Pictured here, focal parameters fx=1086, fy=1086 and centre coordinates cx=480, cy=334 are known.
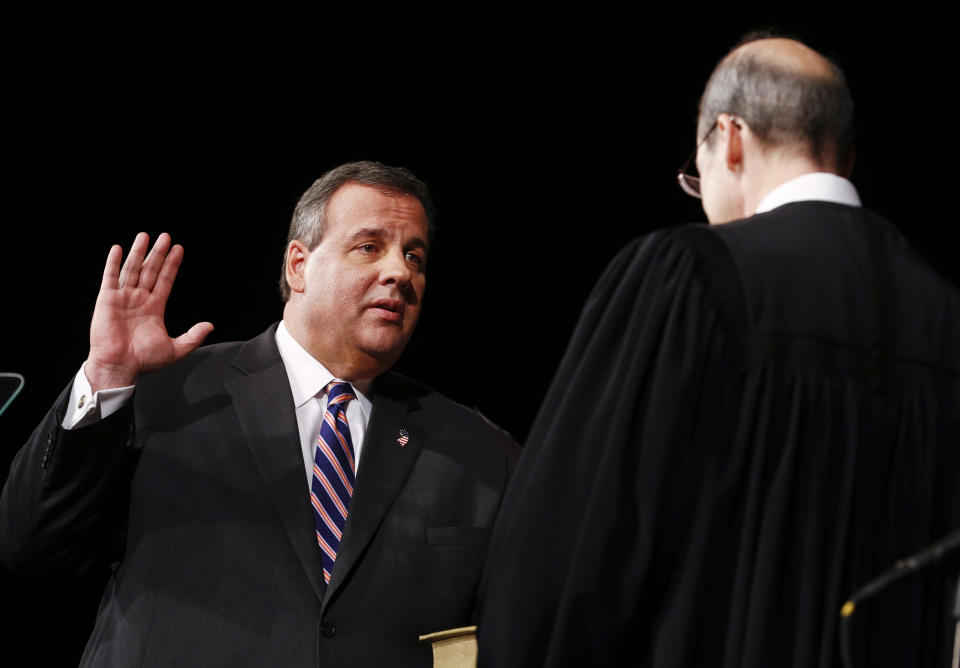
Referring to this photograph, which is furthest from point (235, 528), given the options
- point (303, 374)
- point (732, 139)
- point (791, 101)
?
point (791, 101)

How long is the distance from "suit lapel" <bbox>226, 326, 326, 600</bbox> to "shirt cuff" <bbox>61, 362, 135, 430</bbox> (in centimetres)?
35

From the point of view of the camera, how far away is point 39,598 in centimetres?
384

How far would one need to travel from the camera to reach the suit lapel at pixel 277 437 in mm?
2482

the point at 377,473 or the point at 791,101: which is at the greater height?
the point at 791,101

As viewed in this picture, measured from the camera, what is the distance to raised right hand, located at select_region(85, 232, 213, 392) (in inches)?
93.4

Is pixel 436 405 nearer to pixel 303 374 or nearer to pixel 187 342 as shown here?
pixel 303 374

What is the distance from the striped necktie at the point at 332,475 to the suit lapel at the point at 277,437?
52 mm

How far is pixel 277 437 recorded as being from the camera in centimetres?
262

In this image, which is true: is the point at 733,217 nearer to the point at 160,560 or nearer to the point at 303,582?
the point at 303,582

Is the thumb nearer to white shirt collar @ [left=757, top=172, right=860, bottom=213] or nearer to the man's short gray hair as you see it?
the man's short gray hair

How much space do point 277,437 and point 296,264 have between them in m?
0.59

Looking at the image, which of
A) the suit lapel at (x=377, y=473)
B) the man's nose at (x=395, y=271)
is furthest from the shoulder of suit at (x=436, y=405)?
the man's nose at (x=395, y=271)

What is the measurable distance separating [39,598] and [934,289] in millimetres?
3225

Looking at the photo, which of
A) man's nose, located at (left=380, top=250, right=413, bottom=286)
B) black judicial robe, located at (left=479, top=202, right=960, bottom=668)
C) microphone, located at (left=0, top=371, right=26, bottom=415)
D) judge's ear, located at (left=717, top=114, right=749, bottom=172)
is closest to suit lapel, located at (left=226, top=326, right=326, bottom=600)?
man's nose, located at (left=380, top=250, right=413, bottom=286)
